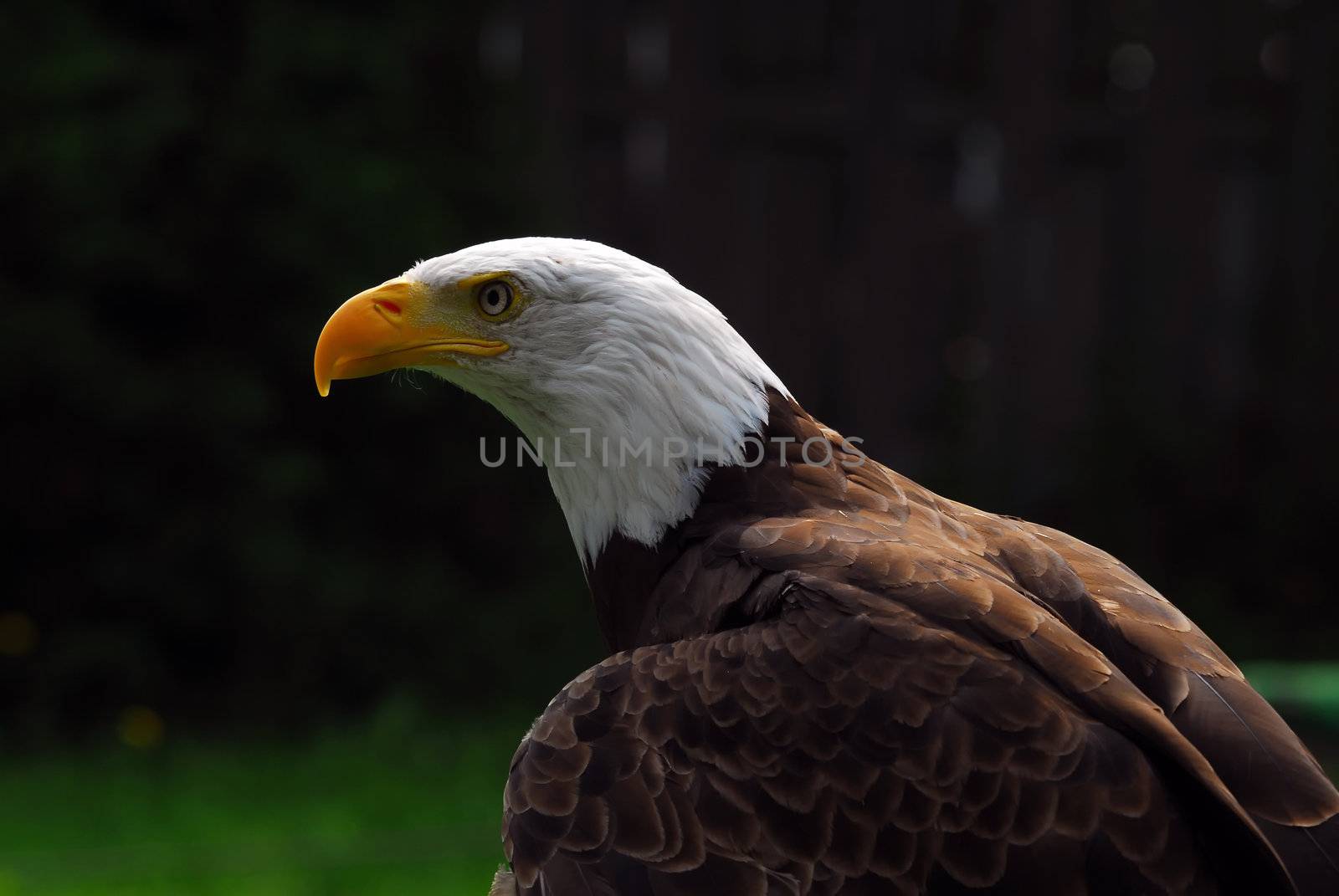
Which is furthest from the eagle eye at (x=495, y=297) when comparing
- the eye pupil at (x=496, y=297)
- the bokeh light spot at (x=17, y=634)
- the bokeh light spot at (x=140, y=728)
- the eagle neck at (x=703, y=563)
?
the bokeh light spot at (x=17, y=634)

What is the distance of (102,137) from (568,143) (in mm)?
1946

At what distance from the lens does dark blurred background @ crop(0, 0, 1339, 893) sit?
5383 mm

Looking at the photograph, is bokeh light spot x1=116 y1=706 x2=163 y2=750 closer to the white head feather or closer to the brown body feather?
the white head feather

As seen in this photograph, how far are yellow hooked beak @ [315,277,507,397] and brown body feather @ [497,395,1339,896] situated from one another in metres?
0.65

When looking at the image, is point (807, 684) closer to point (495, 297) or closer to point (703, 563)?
point (703, 563)

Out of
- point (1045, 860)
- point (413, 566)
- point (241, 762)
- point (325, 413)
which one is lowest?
point (241, 762)

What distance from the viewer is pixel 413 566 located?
5.95 metres

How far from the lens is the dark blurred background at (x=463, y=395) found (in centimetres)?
538

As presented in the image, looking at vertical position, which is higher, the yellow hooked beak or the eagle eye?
the eagle eye

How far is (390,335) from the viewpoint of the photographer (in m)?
2.84

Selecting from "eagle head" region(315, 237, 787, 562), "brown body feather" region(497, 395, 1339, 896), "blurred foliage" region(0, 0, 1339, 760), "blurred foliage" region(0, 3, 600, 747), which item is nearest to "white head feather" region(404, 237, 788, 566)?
"eagle head" region(315, 237, 787, 562)

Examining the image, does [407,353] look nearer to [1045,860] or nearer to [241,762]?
[1045,860]

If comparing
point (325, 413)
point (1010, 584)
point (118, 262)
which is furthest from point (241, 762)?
point (1010, 584)

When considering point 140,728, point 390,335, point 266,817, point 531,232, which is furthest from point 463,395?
point 390,335
